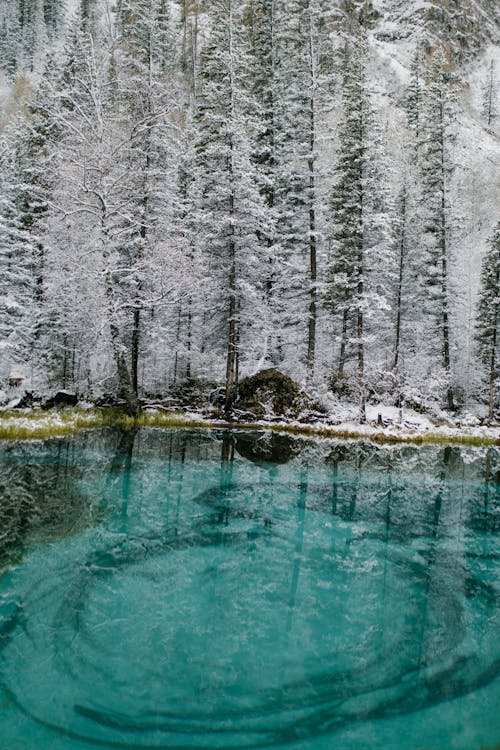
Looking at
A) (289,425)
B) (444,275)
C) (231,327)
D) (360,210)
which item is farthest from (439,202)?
(289,425)

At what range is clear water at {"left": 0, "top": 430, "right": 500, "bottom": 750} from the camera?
14.1 feet

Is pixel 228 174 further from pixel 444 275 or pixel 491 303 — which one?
pixel 491 303

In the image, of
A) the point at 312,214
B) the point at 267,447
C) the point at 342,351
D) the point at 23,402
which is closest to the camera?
the point at 267,447

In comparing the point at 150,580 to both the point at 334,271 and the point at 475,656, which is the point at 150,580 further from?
the point at 334,271

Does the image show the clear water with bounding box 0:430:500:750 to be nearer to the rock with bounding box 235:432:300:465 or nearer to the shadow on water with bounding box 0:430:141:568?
the shadow on water with bounding box 0:430:141:568

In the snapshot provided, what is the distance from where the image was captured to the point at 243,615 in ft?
20.4

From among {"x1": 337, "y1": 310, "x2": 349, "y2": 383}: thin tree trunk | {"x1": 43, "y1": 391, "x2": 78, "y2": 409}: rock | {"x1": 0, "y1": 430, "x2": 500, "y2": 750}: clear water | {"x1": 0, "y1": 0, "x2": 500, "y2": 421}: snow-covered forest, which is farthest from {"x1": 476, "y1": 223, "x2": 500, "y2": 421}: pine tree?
{"x1": 43, "y1": 391, "x2": 78, "y2": 409}: rock

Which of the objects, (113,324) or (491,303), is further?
(491,303)

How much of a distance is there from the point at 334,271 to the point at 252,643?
78.0 ft

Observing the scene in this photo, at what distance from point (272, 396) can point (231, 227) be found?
8.91 m

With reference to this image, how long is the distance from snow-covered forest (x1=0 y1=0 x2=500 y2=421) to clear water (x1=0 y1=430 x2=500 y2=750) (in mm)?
11530

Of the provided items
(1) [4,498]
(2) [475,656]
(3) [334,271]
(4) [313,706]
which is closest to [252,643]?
(4) [313,706]

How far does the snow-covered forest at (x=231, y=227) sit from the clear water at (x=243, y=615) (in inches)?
454

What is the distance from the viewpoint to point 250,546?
28.2 ft
